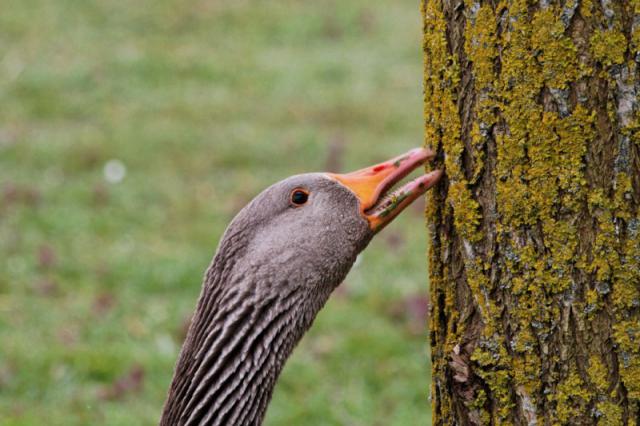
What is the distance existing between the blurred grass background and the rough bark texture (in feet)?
11.0

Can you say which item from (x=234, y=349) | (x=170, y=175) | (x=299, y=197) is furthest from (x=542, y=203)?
(x=170, y=175)

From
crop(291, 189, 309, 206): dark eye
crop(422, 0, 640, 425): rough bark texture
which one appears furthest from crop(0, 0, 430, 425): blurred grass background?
crop(422, 0, 640, 425): rough bark texture

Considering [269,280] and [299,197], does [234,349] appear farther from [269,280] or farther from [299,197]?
[299,197]

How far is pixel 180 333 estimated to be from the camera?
754 centimetres

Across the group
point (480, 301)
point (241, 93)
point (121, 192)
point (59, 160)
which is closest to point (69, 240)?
point (121, 192)

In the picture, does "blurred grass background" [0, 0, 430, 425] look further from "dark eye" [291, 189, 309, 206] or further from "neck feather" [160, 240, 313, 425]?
"dark eye" [291, 189, 309, 206]

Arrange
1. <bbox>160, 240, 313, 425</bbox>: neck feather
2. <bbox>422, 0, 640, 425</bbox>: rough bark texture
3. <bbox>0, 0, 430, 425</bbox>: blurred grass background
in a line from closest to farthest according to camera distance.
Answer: <bbox>422, 0, 640, 425</bbox>: rough bark texture, <bbox>160, 240, 313, 425</bbox>: neck feather, <bbox>0, 0, 430, 425</bbox>: blurred grass background

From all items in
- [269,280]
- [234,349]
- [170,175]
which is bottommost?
[234,349]

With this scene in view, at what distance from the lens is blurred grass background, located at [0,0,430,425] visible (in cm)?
694

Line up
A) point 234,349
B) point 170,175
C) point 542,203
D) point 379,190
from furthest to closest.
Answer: point 170,175, point 379,190, point 234,349, point 542,203

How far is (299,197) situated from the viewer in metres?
4.02

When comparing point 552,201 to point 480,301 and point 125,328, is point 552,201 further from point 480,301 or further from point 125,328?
point 125,328

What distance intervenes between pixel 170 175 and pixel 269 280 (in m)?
6.91

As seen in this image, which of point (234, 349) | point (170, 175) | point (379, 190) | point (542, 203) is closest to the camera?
point (542, 203)
